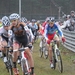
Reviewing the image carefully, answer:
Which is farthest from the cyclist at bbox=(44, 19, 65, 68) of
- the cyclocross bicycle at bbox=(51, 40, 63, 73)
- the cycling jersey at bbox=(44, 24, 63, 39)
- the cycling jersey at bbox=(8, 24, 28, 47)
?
the cycling jersey at bbox=(8, 24, 28, 47)

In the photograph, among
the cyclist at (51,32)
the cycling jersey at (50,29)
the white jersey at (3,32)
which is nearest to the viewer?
the white jersey at (3,32)

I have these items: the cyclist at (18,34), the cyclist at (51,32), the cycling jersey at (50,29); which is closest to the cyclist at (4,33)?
the cyclist at (18,34)

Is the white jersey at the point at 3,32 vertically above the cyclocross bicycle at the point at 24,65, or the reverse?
the white jersey at the point at 3,32

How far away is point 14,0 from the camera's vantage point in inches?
2283

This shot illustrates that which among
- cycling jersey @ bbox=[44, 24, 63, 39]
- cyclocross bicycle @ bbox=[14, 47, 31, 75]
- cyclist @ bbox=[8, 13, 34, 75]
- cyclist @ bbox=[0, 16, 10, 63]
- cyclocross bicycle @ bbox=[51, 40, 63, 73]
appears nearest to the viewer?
cyclocross bicycle @ bbox=[14, 47, 31, 75]

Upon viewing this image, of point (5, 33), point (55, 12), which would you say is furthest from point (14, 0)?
point (5, 33)

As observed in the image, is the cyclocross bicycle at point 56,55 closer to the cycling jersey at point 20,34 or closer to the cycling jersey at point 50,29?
the cycling jersey at point 50,29

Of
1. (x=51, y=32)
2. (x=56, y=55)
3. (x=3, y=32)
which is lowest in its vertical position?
(x=56, y=55)

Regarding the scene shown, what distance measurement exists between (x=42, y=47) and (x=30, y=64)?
548cm

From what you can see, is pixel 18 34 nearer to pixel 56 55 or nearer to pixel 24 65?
pixel 24 65

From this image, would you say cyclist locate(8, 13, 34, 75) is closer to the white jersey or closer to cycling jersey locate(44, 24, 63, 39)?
the white jersey

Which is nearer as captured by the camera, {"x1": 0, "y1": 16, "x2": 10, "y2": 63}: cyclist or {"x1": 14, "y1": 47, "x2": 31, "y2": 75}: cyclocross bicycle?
{"x1": 14, "y1": 47, "x2": 31, "y2": 75}: cyclocross bicycle

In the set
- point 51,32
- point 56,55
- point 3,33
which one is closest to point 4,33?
point 3,33

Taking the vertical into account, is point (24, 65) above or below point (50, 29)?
below
